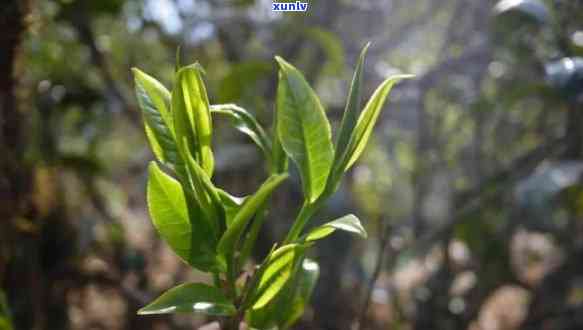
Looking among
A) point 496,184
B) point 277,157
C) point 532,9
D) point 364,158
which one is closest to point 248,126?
point 277,157

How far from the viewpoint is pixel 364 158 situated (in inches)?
72.4

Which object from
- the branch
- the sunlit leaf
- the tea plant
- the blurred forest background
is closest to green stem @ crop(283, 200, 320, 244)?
the tea plant

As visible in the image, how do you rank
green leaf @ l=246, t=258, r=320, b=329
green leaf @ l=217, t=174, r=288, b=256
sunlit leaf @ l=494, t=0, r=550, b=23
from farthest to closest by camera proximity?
sunlit leaf @ l=494, t=0, r=550, b=23
green leaf @ l=246, t=258, r=320, b=329
green leaf @ l=217, t=174, r=288, b=256

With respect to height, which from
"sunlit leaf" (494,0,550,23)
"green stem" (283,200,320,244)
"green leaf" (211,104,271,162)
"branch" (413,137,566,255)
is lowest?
"branch" (413,137,566,255)

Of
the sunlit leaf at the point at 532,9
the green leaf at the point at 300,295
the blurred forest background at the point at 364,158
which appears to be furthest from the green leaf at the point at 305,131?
the sunlit leaf at the point at 532,9

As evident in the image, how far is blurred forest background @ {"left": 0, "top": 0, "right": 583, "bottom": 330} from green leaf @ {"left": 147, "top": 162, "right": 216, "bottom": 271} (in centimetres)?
47

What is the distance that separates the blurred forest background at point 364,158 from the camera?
3.51 ft

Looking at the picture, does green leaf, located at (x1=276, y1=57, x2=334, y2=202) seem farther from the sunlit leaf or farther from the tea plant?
the sunlit leaf

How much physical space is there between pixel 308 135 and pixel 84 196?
1.35 m

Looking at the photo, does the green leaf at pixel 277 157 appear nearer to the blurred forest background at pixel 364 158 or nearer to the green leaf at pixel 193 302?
the green leaf at pixel 193 302

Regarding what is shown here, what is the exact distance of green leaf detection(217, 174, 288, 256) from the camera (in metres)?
0.37

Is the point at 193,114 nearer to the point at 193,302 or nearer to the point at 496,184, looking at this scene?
the point at 193,302

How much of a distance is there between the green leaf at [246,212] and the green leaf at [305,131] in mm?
45

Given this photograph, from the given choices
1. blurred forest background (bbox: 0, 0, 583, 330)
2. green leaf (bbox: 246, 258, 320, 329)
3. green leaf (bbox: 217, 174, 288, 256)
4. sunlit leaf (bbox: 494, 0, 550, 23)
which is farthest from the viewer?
blurred forest background (bbox: 0, 0, 583, 330)
